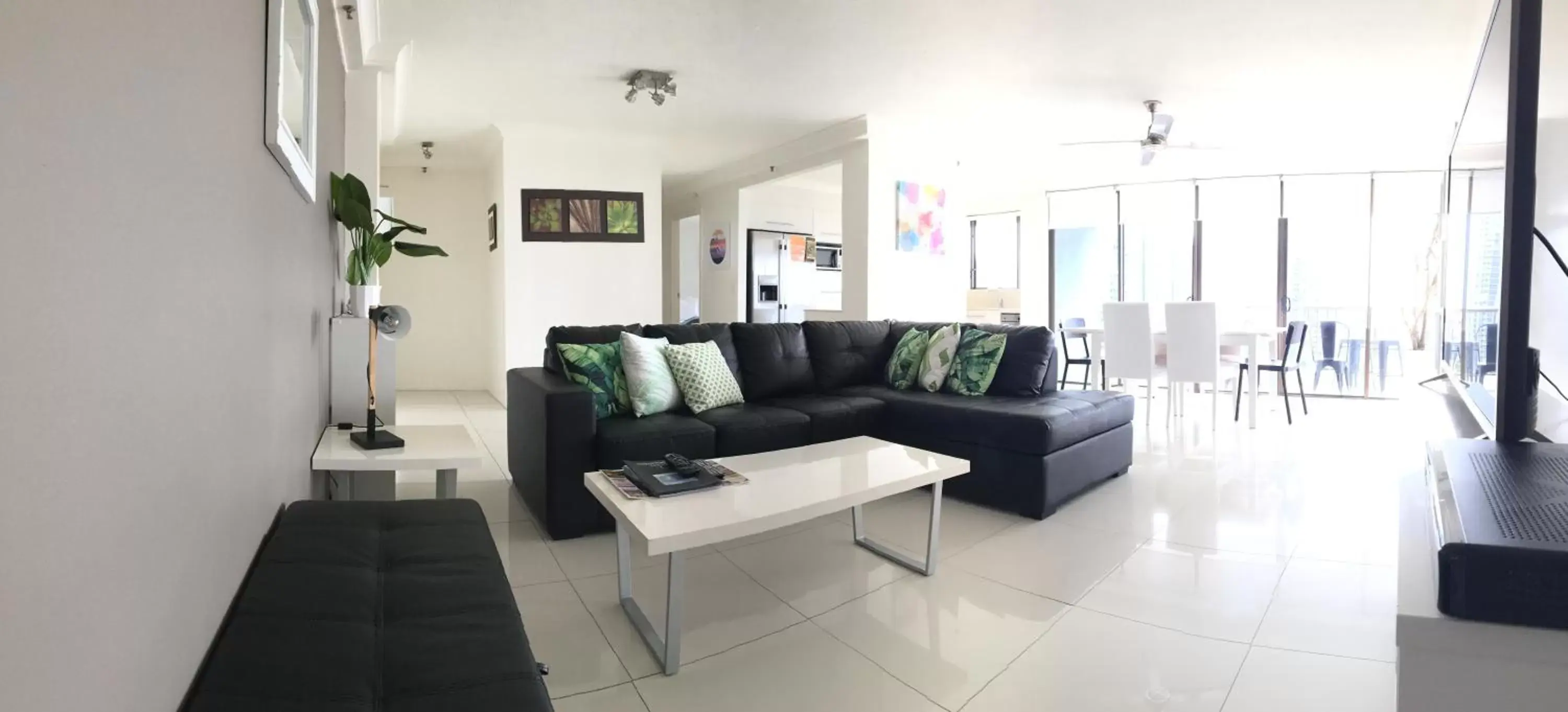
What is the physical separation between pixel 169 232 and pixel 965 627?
6.67 ft

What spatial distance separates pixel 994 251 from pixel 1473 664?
9.94 meters

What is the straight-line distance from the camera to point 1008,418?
10.6ft

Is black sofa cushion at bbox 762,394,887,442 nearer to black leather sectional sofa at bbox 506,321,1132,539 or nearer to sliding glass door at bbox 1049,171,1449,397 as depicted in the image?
black leather sectional sofa at bbox 506,321,1132,539

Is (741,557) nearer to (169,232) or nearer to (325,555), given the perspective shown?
(325,555)

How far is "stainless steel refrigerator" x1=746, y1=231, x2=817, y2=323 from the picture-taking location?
8148mm

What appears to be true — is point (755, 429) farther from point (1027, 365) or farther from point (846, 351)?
point (1027, 365)

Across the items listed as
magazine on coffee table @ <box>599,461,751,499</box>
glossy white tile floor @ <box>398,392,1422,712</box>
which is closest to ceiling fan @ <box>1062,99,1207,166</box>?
glossy white tile floor @ <box>398,392,1422,712</box>

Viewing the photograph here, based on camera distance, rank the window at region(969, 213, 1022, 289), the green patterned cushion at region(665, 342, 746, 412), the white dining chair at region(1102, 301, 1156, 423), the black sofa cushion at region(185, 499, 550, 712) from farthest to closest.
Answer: the window at region(969, 213, 1022, 289), the white dining chair at region(1102, 301, 1156, 423), the green patterned cushion at region(665, 342, 746, 412), the black sofa cushion at region(185, 499, 550, 712)

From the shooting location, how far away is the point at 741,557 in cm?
269

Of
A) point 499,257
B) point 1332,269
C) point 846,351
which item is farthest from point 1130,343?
point 499,257

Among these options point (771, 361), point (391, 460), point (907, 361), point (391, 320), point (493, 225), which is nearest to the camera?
point (391, 460)

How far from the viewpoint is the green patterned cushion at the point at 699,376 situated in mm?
3400

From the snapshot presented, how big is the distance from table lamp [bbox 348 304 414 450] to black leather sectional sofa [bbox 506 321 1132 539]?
574 millimetres

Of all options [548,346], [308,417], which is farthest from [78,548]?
[548,346]
